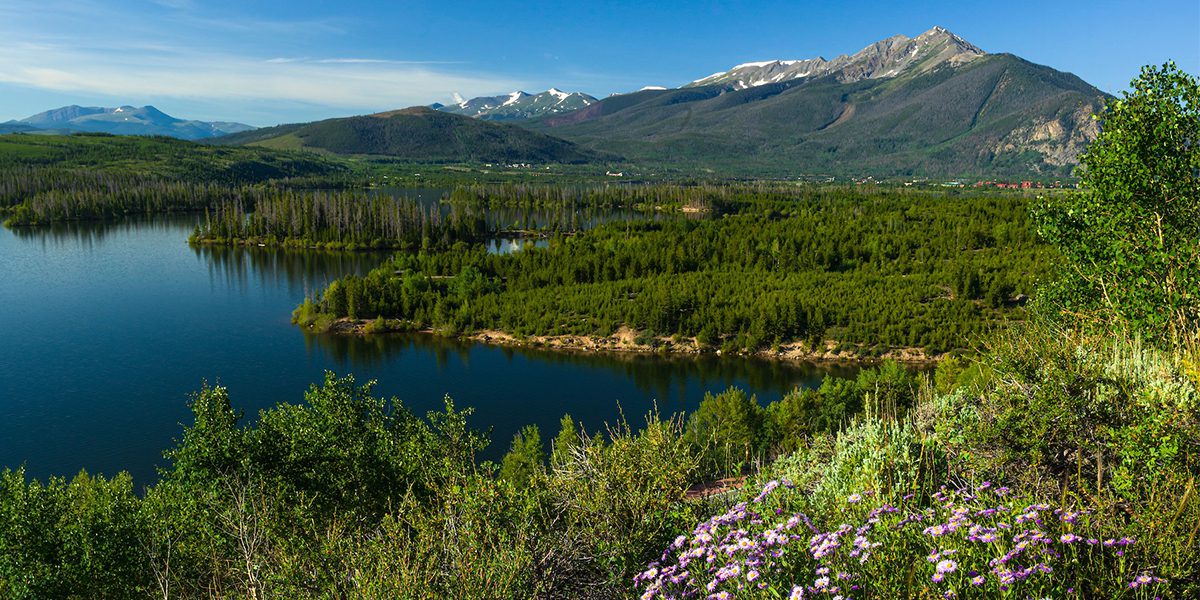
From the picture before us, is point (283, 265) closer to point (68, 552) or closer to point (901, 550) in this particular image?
point (68, 552)

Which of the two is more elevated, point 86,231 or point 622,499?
point 622,499

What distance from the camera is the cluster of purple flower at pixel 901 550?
745cm

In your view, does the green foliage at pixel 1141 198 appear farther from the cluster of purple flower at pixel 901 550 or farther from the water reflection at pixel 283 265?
the water reflection at pixel 283 265

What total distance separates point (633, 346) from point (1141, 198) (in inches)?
2578

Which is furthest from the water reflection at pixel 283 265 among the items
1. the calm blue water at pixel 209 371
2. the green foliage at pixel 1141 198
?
the green foliage at pixel 1141 198

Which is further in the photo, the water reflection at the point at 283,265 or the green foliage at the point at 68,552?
the water reflection at the point at 283,265

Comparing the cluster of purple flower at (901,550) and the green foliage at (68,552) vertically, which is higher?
the cluster of purple flower at (901,550)

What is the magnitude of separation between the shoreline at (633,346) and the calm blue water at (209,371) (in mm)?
2334

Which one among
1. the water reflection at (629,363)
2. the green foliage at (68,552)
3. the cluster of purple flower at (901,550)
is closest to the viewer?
the cluster of purple flower at (901,550)

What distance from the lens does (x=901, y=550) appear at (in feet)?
26.6

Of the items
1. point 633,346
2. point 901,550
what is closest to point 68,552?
point 901,550

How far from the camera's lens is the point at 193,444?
75.6 ft

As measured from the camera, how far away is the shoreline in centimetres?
7588

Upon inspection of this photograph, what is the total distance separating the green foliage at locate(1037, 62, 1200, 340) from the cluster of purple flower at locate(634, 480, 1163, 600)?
9889 mm
